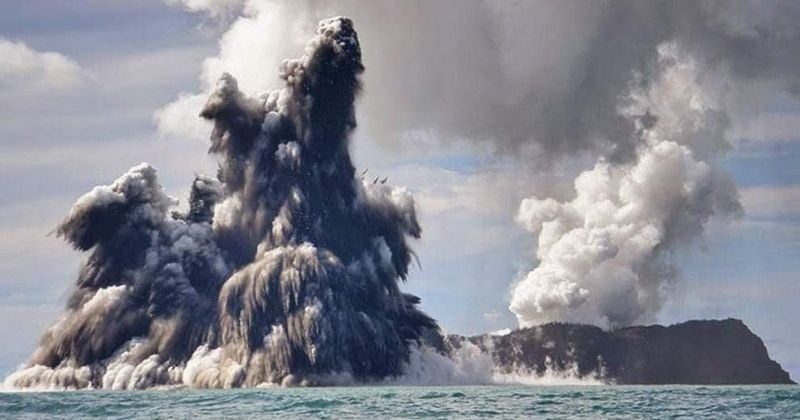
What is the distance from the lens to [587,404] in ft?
489

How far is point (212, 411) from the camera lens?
13975 cm

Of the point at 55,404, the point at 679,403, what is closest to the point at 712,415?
the point at 679,403

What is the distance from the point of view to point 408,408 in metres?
141

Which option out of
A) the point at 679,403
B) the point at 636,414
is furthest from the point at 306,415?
Result: the point at 679,403

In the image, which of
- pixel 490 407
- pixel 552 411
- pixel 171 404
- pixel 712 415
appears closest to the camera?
pixel 712 415

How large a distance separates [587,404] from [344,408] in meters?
29.8

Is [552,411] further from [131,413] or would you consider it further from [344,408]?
[131,413]

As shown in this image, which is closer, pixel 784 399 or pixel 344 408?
pixel 344 408

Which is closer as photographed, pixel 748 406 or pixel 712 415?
pixel 712 415

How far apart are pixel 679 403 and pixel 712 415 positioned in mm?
27121

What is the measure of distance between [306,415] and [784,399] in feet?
236

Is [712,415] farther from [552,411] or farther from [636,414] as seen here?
[552,411]

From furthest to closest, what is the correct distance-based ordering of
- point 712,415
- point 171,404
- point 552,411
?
point 171,404 < point 552,411 < point 712,415

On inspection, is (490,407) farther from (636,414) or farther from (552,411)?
(636,414)
